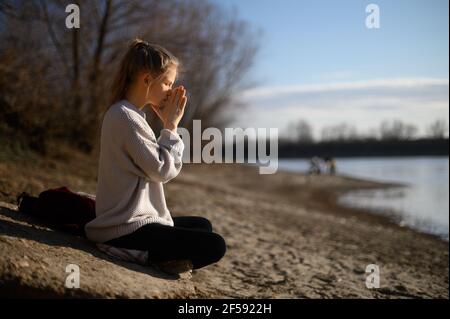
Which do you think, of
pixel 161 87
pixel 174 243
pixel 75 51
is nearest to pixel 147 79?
pixel 161 87

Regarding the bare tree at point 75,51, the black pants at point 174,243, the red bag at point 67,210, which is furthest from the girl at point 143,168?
the bare tree at point 75,51

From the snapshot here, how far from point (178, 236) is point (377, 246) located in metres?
5.10

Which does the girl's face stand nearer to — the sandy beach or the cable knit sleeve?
the cable knit sleeve

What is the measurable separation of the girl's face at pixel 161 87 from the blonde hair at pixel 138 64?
0.09 ft

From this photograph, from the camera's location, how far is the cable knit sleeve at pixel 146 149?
2.33 meters

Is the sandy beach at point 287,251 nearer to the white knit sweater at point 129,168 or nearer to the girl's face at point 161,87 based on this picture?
the white knit sweater at point 129,168

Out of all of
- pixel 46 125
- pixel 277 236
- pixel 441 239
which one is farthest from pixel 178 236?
pixel 441 239

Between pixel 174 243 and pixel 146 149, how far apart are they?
56cm

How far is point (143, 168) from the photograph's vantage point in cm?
235

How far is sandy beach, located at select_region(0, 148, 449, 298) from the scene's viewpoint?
377cm

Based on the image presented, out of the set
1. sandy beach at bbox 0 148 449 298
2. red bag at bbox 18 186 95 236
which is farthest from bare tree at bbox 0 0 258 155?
red bag at bbox 18 186 95 236
